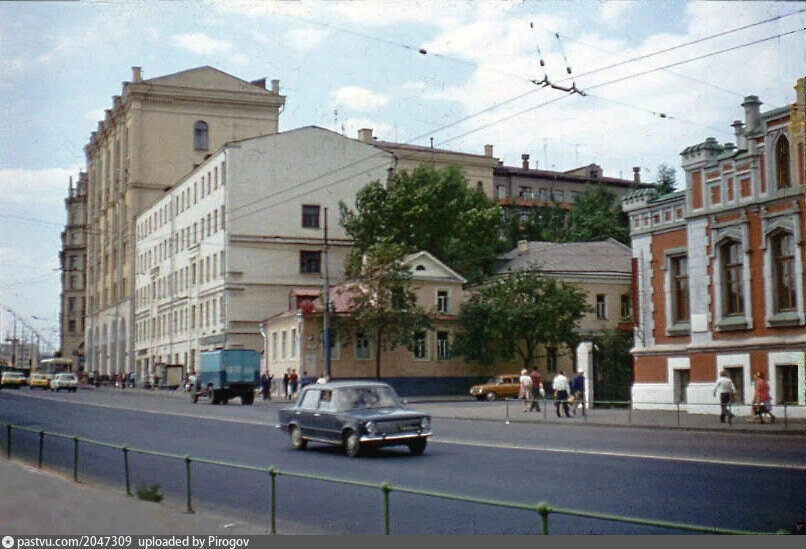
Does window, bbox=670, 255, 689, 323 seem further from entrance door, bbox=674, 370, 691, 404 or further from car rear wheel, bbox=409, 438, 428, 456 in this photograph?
car rear wheel, bbox=409, 438, 428, 456

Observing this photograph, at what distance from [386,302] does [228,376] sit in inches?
405

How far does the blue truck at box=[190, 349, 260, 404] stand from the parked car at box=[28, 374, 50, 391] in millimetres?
27292

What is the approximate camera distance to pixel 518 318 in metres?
58.7

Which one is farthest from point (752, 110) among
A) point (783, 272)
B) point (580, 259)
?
point (580, 259)

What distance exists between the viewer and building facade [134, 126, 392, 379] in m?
62.6

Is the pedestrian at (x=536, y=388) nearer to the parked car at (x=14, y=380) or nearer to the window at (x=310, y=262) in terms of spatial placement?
the window at (x=310, y=262)

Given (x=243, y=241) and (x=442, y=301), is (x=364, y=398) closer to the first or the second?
(x=442, y=301)

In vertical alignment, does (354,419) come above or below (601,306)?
below

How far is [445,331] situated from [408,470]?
45834mm

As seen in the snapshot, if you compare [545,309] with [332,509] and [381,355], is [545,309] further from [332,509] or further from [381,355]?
[332,509]

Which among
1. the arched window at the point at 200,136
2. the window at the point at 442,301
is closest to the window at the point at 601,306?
the window at the point at 442,301

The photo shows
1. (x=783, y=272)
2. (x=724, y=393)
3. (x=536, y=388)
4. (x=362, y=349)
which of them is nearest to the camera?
(x=783, y=272)

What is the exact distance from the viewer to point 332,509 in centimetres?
1236

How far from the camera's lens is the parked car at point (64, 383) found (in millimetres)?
69625
